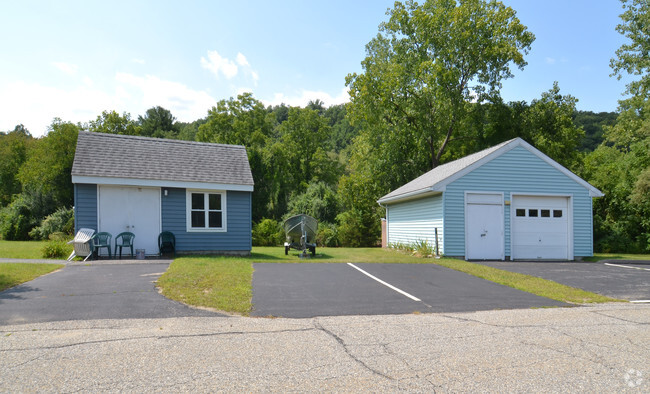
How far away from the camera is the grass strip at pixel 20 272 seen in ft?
31.1

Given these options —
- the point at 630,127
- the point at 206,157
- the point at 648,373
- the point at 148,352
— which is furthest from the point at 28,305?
the point at 630,127

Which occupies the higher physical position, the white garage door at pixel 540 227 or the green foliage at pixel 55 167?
the green foliage at pixel 55 167

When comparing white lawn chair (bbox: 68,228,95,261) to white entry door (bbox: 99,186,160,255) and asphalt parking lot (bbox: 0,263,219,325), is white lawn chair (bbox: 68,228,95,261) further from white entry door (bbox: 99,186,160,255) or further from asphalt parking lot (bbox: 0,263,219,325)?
asphalt parking lot (bbox: 0,263,219,325)

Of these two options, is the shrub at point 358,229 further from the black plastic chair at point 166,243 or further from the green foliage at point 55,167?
the green foliage at point 55,167

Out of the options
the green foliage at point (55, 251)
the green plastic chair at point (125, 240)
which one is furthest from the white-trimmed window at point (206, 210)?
the green foliage at point (55, 251)

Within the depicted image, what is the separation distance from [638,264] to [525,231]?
4.11 meters

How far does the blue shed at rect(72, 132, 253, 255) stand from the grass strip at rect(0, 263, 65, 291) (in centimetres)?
289

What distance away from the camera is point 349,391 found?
13.3ft

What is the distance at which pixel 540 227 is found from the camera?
17.6 metres

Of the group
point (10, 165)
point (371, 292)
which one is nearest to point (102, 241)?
point (371, 292)

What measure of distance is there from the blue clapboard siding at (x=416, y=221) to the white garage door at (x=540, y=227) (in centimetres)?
299

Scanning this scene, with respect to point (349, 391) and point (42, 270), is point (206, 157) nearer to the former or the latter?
point (42, 270)

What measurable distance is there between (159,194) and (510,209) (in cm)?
1318

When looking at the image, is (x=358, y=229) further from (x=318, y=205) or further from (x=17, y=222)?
(x=17, y=222)
